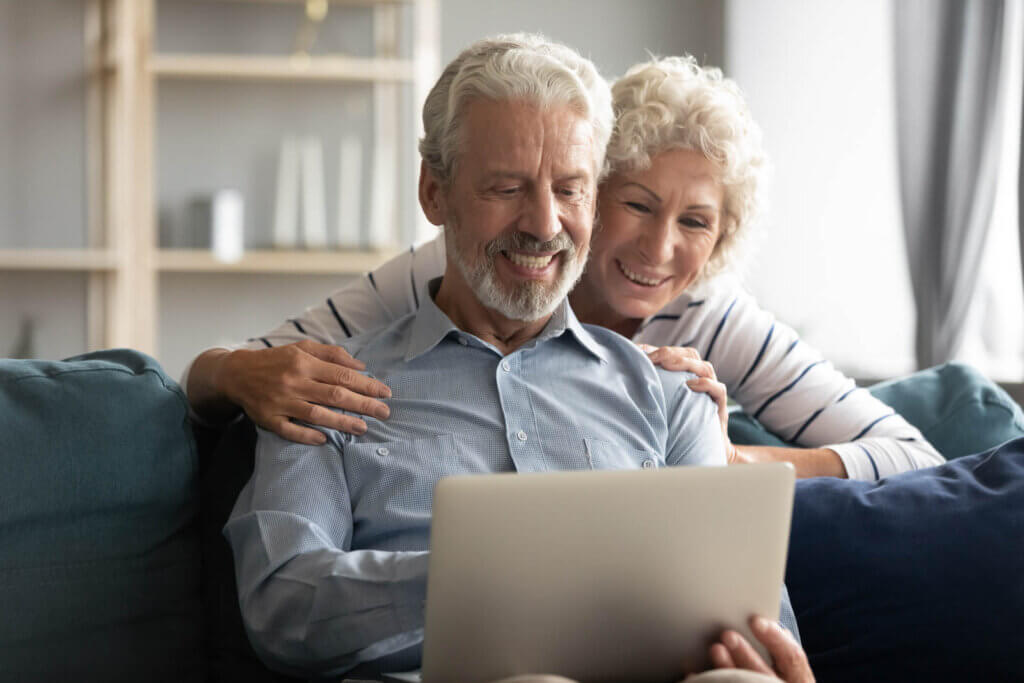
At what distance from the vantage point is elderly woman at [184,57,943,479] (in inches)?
73.4

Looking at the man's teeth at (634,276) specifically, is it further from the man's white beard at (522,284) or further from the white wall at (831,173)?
the white wall at (831,173)

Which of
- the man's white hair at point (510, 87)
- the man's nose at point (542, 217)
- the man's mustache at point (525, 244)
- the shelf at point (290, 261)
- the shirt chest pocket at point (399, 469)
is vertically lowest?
the shirt chest pocket at point (399, 469)

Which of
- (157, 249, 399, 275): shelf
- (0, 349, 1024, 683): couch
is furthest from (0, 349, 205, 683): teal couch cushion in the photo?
(157, 249, 399, 275): shelf

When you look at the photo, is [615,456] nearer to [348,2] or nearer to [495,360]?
[495,360]

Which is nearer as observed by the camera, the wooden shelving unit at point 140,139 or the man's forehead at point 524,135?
the man's forehead at point 524,135

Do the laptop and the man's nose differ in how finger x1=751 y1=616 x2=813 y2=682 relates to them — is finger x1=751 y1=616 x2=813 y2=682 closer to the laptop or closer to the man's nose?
the laptop

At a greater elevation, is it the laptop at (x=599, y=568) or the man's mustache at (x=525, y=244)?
the man's mustache at (x=525, y=244)

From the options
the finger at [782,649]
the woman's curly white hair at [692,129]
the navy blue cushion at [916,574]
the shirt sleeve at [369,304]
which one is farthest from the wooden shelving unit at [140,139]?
the finger at [782,649]

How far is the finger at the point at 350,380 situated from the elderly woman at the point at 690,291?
0.27 metres

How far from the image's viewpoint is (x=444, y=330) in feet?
5.34

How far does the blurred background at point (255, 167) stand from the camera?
4.14m

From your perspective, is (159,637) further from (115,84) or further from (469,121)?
(115,84)

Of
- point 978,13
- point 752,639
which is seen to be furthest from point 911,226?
point 752,639

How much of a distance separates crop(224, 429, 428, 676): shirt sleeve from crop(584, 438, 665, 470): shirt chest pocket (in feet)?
1.08
